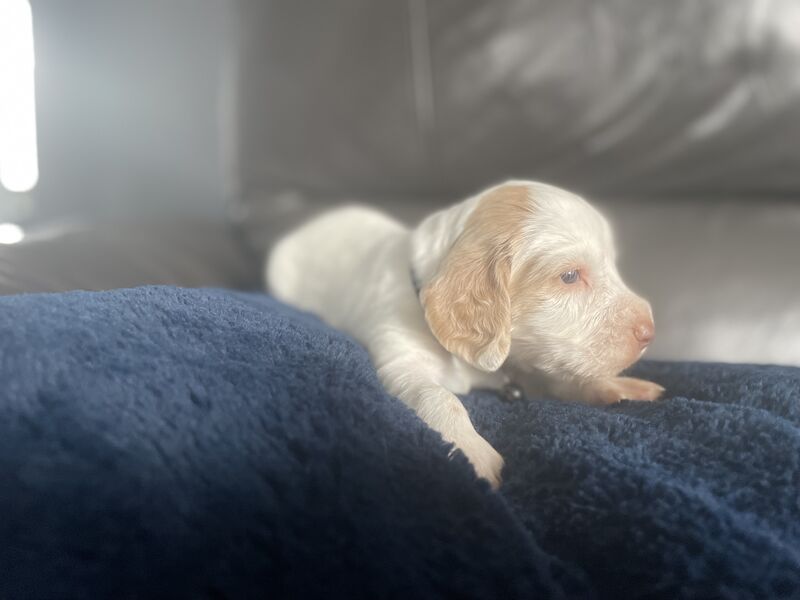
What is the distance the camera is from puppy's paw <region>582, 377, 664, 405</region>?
1.18 m

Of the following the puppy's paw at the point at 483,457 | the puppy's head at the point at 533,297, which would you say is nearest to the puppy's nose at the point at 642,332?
the puppy's head at the point at 533,297

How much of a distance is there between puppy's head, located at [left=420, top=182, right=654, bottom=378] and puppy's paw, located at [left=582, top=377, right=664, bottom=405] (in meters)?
0.04

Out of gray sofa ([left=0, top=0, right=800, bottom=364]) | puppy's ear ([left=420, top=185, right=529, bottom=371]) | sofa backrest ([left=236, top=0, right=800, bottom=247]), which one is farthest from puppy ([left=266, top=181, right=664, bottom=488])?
sofa backrest ([left=236, top=0, right=800, bottom=247])

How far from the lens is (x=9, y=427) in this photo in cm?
69

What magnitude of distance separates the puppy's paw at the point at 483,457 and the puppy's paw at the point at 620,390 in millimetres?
367

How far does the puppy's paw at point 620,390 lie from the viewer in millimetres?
1185

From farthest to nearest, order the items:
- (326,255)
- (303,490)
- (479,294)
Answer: (326,255) < (479,294) < (303,490)

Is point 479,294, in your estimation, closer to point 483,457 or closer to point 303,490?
point 483,457

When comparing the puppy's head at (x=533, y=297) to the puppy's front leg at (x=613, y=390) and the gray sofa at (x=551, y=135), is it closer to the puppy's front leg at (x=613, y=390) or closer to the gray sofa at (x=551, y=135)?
the puppy's front leg at (x=613, y=390)

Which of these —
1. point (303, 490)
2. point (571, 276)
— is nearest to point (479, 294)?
point (571, 276)

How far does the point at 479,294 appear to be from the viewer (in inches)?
45.8

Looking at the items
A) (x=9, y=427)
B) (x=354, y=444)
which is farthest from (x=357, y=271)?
(x=9, y=427)

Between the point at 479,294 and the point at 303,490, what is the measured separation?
0.57 meters

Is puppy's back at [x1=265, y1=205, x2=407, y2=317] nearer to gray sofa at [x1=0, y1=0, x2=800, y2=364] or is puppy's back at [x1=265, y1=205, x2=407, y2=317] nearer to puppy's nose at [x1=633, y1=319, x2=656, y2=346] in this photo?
gray sofa at [x1=0, y1=0, x2=800, y2=364]
